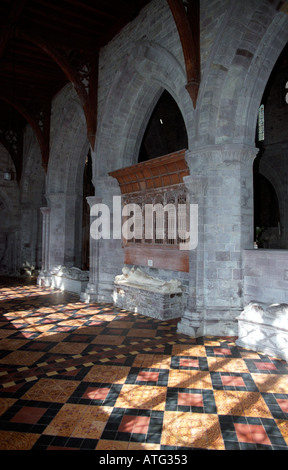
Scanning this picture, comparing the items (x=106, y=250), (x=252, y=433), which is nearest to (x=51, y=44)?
(x=106, y=250)

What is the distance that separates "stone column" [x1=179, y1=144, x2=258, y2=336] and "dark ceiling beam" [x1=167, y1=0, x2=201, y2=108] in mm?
1215

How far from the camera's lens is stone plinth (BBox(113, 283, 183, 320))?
21.1ft

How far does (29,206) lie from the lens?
14609 mm

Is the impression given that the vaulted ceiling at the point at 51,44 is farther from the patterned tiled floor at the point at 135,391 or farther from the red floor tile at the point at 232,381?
the red floor tile at the point at 232,381

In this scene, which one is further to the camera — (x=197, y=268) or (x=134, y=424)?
(x=197, y=268)

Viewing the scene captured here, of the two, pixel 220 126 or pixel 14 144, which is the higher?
pixel 14 144

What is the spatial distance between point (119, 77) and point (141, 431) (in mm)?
7566

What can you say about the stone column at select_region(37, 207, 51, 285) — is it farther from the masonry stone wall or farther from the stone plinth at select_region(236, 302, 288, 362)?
the stone plinth at select_region(236, 302, 288, 362)

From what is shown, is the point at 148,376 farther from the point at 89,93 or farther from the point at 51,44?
the point at 51,44

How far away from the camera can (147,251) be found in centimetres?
774

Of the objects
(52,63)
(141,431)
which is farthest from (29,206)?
(141,431)

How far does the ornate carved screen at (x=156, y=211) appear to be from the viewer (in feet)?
22.3

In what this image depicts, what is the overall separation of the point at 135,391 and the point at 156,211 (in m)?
4.69

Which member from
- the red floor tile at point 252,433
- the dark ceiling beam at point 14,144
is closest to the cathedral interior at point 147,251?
the red floor tile at point 252,433
